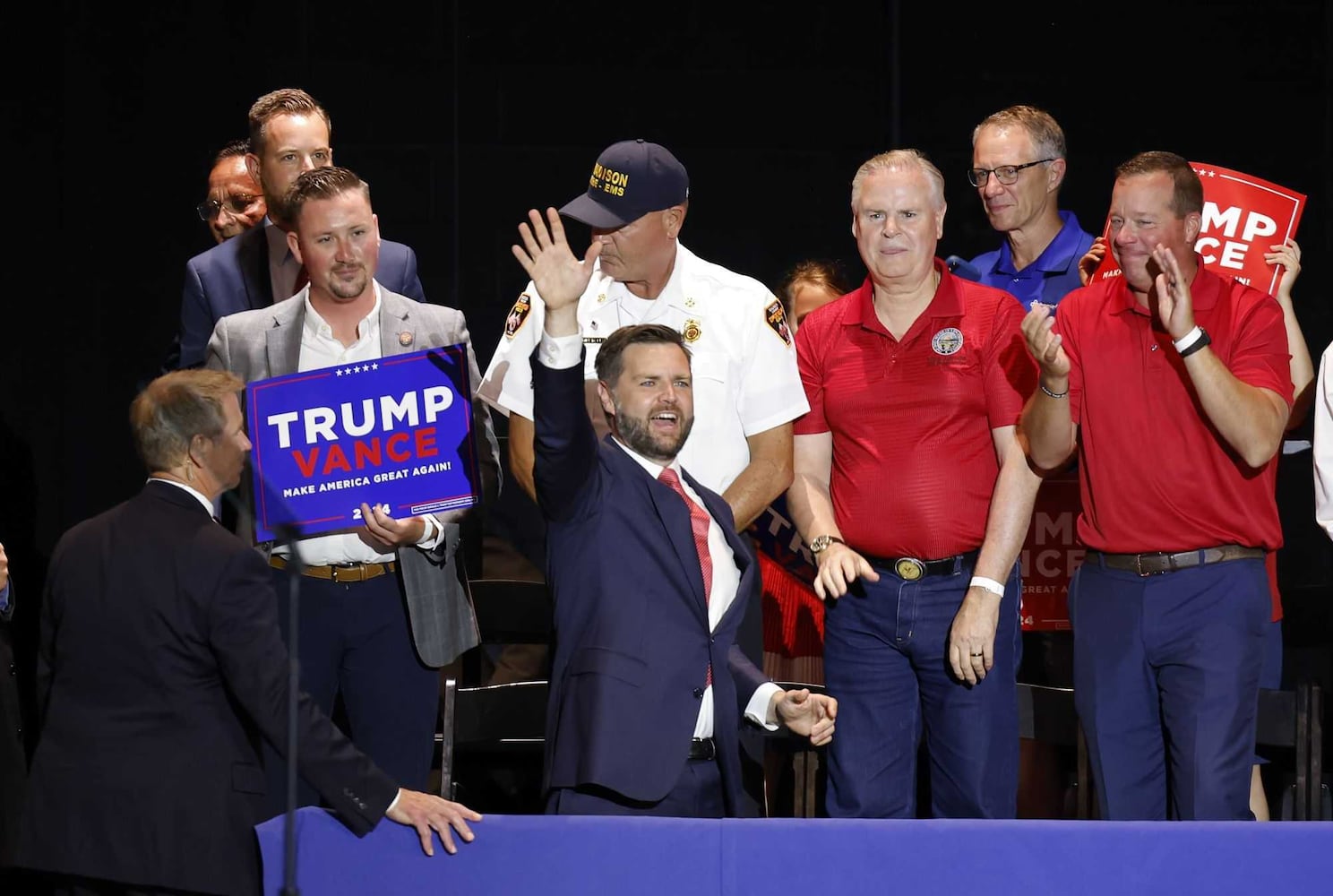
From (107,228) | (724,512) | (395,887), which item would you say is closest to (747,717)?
(724,512)

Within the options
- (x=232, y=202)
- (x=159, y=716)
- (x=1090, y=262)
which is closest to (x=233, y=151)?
(x=232, y=202)

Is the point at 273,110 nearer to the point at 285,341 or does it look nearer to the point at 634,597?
the point at 285,341

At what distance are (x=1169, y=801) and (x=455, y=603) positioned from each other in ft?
5.24

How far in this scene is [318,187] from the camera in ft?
12.1

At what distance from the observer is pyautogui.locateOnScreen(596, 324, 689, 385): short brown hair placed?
3.17 metres

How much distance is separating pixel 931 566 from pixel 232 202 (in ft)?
7.22

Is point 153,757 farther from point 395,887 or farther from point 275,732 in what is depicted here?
point 395,887

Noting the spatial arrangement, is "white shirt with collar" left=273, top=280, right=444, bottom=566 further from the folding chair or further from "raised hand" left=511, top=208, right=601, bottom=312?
the folding chair

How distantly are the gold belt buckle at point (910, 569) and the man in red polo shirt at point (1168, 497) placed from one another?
1.08 feet

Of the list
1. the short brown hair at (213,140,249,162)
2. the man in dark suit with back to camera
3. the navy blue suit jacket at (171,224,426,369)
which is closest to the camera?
the man in dark suit with back to camera

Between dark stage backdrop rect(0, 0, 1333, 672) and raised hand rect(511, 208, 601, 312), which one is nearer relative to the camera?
raised hand rect(511, 208, 601, 312)

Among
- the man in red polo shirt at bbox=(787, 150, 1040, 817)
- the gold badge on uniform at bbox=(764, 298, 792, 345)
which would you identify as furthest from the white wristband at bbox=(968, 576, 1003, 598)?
the gold badge on uniform at bbox=(764, 298, 792, 345)

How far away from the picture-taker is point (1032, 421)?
11.3 ft

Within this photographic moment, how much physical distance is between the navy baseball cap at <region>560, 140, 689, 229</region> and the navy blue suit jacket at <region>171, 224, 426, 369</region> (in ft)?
1.84
